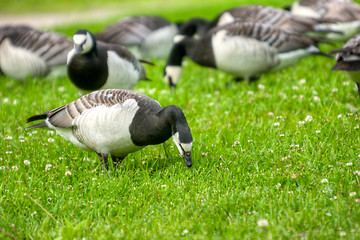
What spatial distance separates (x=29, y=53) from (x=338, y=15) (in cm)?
663

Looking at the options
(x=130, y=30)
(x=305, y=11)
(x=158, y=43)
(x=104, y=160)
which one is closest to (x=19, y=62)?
(x=130, y=30)

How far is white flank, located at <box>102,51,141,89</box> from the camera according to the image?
6.36 meters

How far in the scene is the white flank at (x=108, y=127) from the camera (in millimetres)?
4586

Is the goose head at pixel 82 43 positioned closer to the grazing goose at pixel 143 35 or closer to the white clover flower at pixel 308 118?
the white clover flower at pixel 308 118

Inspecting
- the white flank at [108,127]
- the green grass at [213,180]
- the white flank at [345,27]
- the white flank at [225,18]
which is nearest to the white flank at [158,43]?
the white flank at [225,18]

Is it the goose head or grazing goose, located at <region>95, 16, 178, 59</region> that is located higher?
the goose head

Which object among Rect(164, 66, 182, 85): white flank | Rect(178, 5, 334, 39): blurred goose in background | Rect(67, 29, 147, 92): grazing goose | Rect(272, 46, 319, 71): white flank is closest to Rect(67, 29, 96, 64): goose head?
Rect(67, 29, 147, 92): grazing goose

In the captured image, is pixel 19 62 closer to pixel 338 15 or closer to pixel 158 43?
pixel 158 43

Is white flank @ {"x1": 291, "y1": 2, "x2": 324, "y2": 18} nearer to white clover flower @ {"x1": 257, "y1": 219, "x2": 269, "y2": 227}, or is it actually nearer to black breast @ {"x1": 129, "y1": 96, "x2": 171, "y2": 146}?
black breast @ {"x1": 129, "y1": 96, "x2": 171, "y2": 146}

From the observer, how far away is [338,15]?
985 centimetres

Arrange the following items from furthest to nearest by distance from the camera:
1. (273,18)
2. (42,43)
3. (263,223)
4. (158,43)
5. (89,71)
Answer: (158,43) < (273,18) < (42,43) < (89,71) < (263,223)

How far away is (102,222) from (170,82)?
187 inches

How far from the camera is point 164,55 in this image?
12.4m

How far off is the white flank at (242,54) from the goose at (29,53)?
10.3ft
